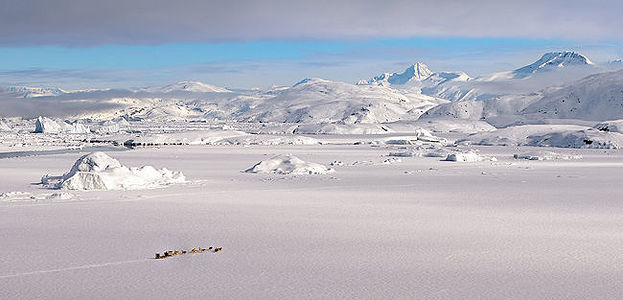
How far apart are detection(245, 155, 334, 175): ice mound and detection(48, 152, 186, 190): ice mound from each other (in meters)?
5.17

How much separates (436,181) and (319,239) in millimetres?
13653

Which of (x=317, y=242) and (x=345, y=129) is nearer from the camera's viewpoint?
(x=317, y=242)

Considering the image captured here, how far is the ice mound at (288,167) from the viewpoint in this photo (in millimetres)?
28595

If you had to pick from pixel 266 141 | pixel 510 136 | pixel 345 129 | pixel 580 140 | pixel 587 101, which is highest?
pixel 587 101

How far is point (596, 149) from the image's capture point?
5800cm

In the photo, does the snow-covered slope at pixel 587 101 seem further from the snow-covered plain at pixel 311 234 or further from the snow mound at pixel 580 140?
the snow-covered plain at pixel 311 234

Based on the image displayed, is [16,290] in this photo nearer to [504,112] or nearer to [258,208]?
[258,208]

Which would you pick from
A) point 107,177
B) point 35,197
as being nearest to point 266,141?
point 107,177

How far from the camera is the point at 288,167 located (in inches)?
1144

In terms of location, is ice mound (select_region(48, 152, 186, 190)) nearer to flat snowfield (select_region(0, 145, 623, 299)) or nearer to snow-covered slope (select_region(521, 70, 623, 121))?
flat snowfield (select_region(0, 145, 623, 299))

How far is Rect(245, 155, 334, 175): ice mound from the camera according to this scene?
93.8 ft

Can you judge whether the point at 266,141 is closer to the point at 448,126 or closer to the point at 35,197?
the point at 35,197

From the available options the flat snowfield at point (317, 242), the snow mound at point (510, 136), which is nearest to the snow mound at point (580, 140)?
the snow mound at point (510, 136)

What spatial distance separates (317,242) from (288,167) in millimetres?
16678
